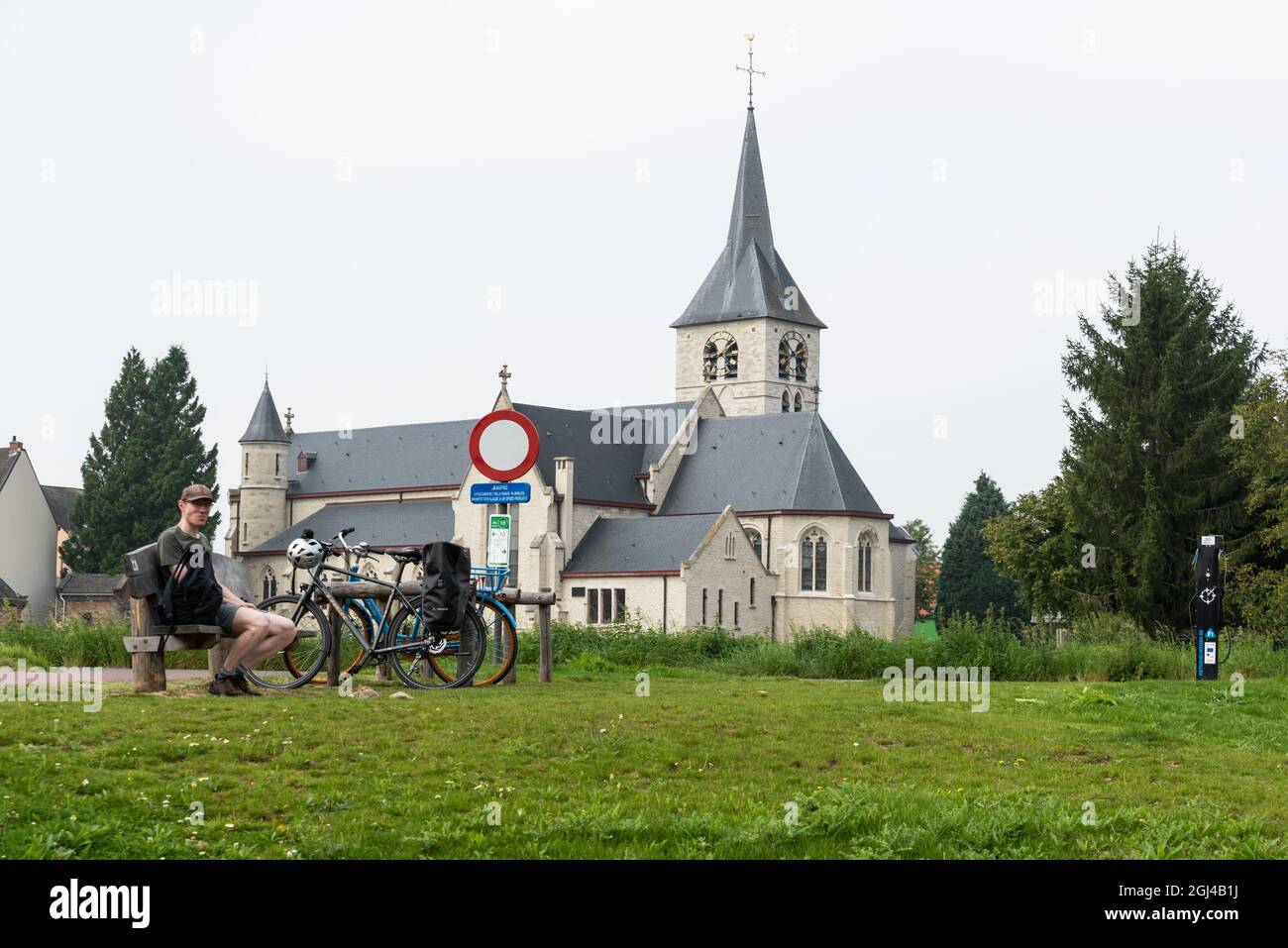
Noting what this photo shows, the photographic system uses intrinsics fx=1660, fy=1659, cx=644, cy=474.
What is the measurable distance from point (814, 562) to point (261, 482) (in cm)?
3287

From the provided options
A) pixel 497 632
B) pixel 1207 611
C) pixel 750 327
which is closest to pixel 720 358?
pixel 750 327

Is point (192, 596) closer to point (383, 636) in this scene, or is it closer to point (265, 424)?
point (383, 636)

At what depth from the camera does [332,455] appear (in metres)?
89.8

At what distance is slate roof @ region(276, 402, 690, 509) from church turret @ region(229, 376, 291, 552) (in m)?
1.29

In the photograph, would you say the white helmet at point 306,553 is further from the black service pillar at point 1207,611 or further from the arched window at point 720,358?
the arched window at point 720,358

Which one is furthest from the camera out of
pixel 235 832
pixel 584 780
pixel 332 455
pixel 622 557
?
pixel 332 455

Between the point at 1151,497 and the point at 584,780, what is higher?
the point at 1151,497

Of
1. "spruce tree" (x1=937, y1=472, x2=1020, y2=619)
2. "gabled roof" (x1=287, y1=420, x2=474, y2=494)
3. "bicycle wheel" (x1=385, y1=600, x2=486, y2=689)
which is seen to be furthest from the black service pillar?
"spruce tree" (x1=937, y1=472, x2=1020, y2=619)

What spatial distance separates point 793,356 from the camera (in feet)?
303

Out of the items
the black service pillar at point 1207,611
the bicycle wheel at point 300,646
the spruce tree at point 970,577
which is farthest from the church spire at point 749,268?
the bicycle wheel at point 300,646
